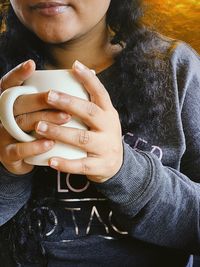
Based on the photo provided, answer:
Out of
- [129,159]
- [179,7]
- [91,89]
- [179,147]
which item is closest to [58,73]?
[91,89]

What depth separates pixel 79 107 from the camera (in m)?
0.52

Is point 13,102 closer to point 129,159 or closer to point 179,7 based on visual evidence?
point 129,159

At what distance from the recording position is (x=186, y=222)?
74 centimetres

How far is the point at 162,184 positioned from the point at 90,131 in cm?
21

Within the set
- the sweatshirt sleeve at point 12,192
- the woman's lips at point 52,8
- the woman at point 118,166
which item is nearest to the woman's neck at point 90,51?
the woman at point 118,166

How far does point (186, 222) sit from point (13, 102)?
402 millimetres

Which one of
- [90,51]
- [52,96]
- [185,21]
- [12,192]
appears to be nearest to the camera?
[52,96]

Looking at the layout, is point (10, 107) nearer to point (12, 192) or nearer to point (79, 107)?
point (79, 107)

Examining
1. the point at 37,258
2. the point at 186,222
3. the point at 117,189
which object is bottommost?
the point at 37,258

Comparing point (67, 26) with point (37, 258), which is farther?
point (37, 258)

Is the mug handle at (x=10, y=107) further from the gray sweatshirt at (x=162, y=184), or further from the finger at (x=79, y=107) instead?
the gray sweatshirt at (x=162, y=184)

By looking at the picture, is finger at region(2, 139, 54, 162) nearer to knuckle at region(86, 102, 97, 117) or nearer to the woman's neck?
knuckle at region(86, 102, 97, 117)

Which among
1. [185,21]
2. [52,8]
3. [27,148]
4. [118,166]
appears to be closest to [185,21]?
[185,21]

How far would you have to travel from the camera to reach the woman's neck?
0.85m
